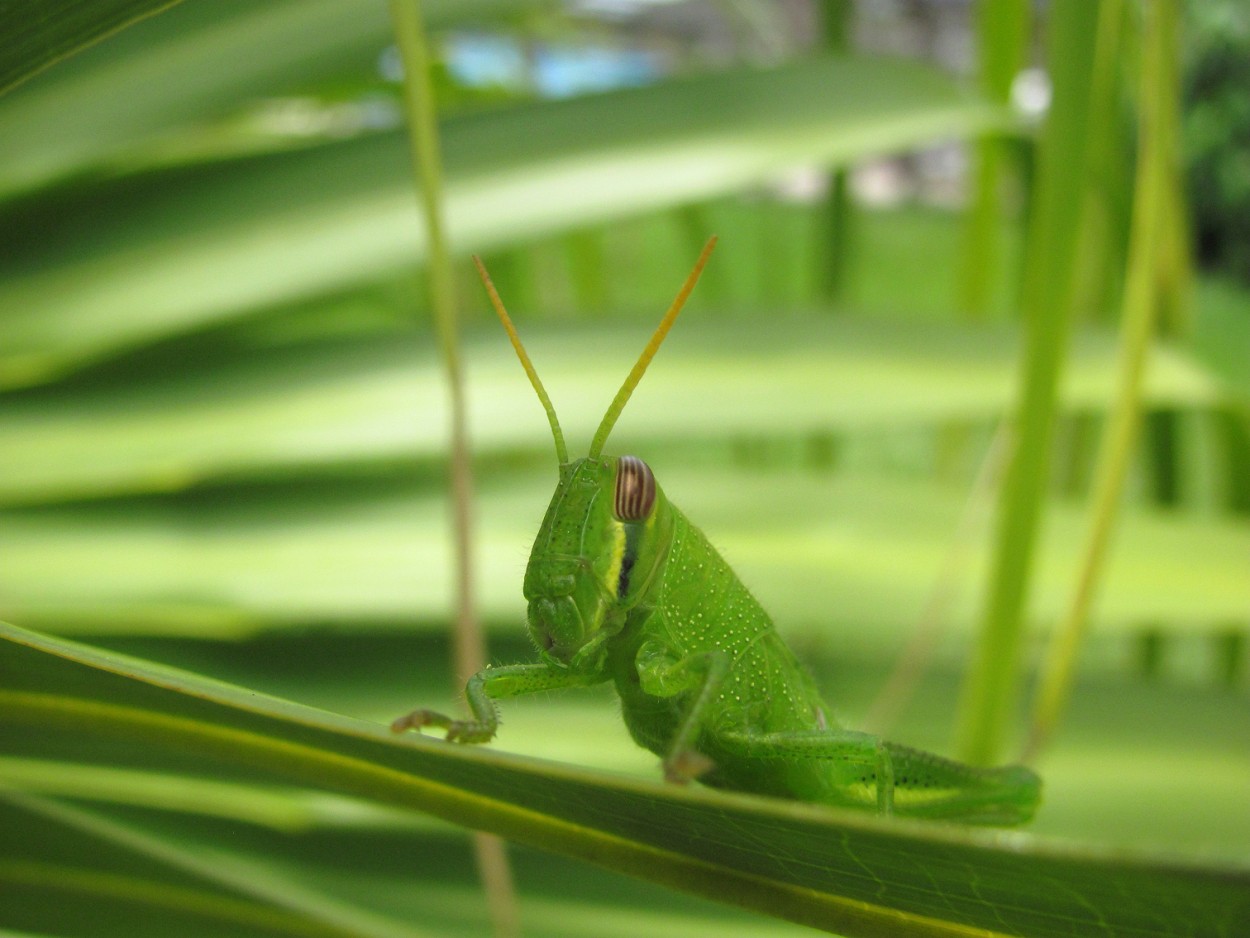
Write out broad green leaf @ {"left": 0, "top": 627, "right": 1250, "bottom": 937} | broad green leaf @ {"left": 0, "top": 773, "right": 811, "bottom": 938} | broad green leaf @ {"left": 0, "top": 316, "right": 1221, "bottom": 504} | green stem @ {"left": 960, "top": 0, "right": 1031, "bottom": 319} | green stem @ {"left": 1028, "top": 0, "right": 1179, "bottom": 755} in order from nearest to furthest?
broad green leaf @ {"left": 0, "top": 627, "right": 1250, "bottom": 937}, green stem @ {"left": 1028, "top": 0, "right": 1179, "bottom": 755}, broad green leaf @ {"left": 0, "top": 773, "right": 811, "bottom": 938}, broad green leaf @ {"left": 0, "top": 316, "right": 1221, "bottom": 504}, green stem @ {"left": 960, "top": 0, "right": 1031, "bottom": 319}

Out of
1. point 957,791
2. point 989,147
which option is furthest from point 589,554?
point 989,147

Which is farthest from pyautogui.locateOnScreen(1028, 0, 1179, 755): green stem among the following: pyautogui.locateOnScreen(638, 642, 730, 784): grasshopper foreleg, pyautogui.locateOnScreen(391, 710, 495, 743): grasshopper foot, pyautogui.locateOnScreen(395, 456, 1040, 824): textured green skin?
pyautogui.locateOnScreen(391, 710, 495, 743): grasshopper foot

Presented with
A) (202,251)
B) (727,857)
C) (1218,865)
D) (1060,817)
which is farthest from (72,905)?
(1060,817)

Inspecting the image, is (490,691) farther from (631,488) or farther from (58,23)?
(58,23)

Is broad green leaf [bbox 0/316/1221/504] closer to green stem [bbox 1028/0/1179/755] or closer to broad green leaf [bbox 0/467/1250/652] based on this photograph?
broad green leaf [bbox 0/467/1250/652]

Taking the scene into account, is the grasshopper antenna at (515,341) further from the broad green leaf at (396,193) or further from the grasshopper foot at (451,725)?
the broad green leaf at (396,193)

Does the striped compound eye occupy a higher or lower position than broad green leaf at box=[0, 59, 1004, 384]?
lower
